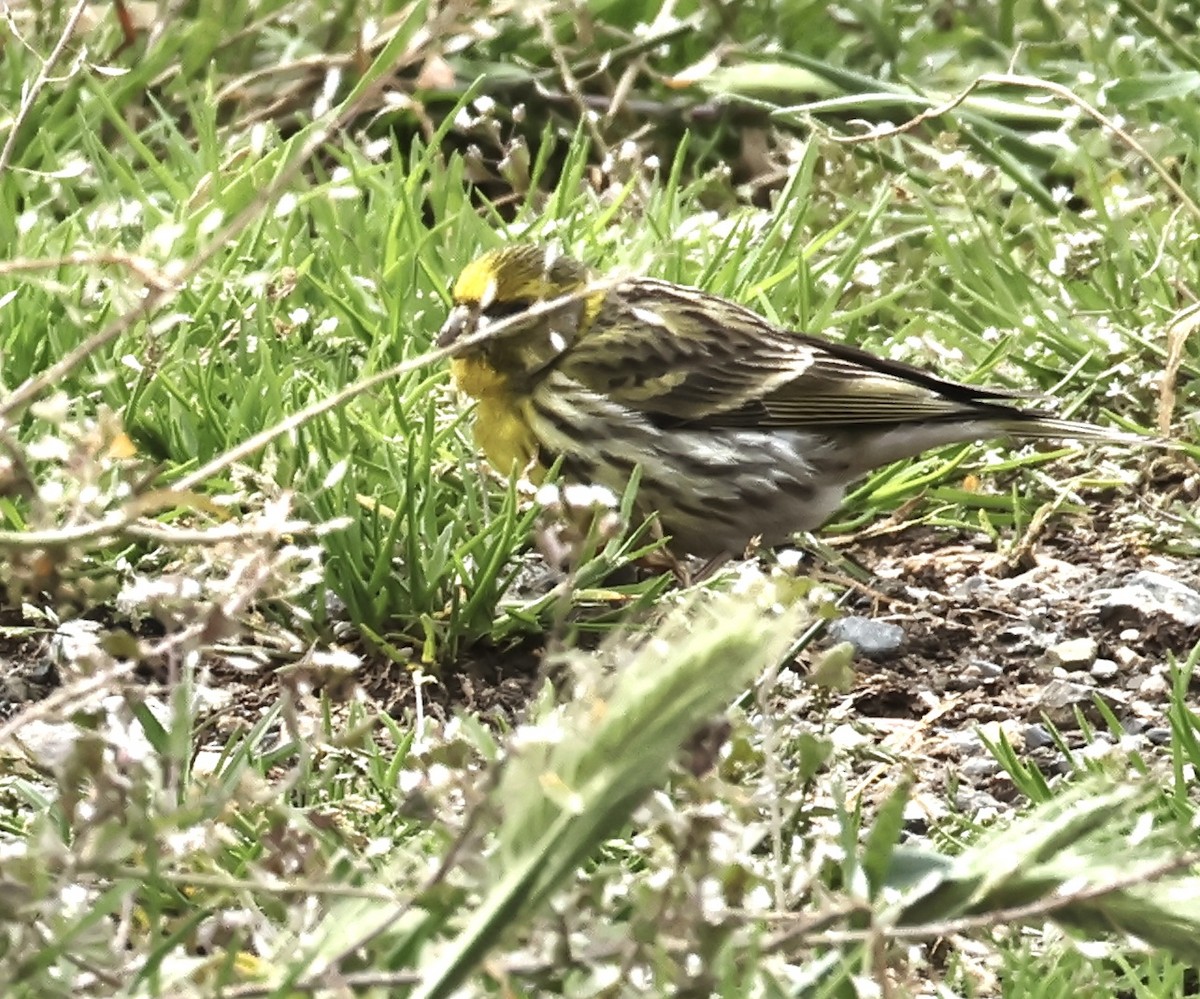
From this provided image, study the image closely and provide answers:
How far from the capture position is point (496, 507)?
3.97 metres

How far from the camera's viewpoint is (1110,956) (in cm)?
243

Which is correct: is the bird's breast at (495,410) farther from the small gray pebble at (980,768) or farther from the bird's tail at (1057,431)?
the small gray pebble at (980,768)

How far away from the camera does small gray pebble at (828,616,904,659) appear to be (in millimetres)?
3740

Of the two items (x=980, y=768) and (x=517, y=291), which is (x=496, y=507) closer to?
(x=517, y=291)

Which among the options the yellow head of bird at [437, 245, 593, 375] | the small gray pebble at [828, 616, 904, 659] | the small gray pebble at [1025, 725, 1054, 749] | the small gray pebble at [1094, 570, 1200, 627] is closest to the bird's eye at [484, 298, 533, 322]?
the yellow head of bird at [437, 245, 593, 375]

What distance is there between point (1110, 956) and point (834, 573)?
1.68m

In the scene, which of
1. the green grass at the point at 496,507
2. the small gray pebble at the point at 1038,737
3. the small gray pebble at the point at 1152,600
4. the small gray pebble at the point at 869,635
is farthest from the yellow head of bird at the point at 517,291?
the small gray pebble at the point at 1038,737

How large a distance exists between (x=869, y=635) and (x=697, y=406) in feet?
2.34

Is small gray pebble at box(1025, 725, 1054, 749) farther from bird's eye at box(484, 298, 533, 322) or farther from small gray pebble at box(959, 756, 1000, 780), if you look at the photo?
bird's eye at box(484, 298, 533, 322)

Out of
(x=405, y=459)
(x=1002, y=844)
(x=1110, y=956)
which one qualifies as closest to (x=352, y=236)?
(x=405, y=459)

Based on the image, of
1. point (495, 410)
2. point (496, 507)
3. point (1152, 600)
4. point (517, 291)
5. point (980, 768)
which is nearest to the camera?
point (980, 768)

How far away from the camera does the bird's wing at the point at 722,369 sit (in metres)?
4.25

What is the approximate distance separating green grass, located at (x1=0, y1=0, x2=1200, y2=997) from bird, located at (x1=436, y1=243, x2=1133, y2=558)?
125mm

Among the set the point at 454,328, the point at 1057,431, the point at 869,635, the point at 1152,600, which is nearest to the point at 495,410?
the point at 454,328
